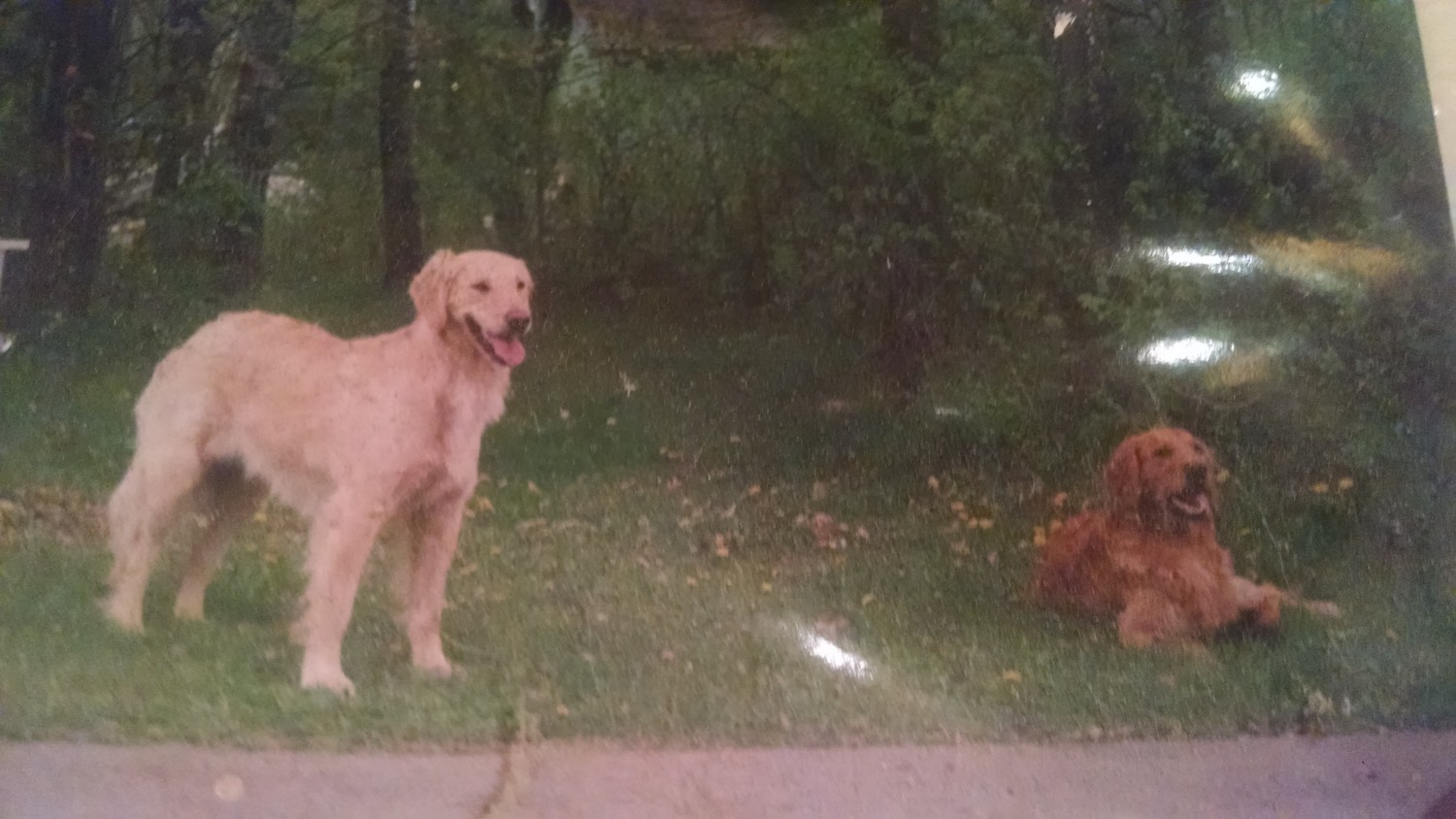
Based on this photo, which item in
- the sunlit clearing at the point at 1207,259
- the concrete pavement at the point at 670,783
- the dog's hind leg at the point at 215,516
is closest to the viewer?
the concrete pavement at the point at 670,783

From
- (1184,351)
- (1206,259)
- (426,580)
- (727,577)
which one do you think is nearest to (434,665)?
(426,580)

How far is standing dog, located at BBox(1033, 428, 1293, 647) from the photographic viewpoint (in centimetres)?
203

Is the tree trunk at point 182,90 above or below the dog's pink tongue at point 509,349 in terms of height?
above

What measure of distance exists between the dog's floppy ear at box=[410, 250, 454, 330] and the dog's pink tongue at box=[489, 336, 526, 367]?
0.34ft

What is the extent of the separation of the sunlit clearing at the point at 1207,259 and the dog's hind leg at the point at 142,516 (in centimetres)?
192

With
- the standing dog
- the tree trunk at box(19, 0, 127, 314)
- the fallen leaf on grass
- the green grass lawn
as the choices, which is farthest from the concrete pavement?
the tree trunk at box(19, 0, 127, 314)

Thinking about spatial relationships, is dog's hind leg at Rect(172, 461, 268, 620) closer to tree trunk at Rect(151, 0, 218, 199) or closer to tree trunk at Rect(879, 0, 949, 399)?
tree trunk at Rect(151, 0, 218, 199)

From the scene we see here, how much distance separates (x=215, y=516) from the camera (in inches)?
77.4

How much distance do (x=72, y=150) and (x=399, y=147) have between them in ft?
2.16

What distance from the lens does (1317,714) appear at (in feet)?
6.61

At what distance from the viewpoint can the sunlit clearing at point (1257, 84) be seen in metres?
2.24

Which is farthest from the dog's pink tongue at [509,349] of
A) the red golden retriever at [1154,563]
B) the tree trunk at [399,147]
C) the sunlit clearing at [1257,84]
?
the sunlit clearing at [1257,84]

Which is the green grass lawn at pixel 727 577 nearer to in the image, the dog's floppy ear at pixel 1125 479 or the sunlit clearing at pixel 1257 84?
the dog's floppy ear at pixel 1125 479

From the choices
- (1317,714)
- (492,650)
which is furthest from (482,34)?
(1317,714)
